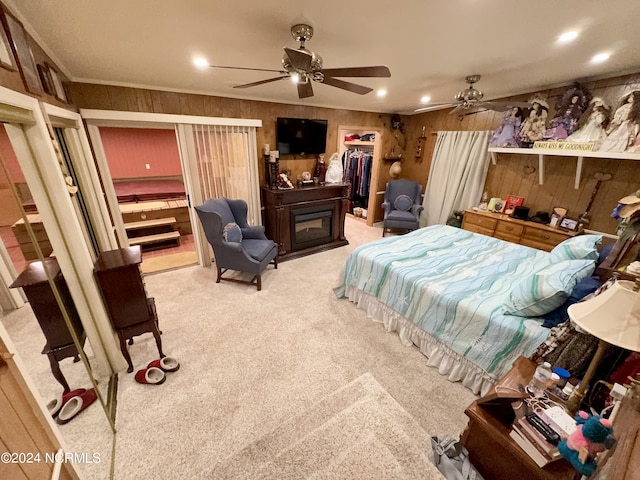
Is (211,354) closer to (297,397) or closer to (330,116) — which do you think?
(297,397)

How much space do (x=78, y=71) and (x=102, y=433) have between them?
9.84 feet

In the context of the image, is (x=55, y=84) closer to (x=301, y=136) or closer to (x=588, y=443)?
(x=301, y=136)

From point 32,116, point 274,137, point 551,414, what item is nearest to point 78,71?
point 32,116

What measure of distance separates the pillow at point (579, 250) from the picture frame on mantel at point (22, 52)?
3.71 meters

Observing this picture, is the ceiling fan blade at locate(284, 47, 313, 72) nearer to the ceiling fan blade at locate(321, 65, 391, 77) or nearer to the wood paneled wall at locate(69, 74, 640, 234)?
the ceiling fan blade at locate(321, 65, 391, 77)

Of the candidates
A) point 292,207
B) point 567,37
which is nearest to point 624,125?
point 567,37

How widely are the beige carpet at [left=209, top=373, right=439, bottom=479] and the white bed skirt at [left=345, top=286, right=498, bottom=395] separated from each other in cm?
55

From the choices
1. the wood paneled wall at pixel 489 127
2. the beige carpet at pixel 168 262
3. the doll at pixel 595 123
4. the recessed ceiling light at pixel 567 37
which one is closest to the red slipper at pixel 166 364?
the beige carpet at pixel 168 262

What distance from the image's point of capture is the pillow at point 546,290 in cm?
147

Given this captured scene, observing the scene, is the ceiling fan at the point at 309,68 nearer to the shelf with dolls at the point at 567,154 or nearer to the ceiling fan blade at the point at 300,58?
the ceiling fan blade at the point at 300,58

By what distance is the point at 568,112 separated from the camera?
2758 mm

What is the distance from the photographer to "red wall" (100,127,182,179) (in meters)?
4.77

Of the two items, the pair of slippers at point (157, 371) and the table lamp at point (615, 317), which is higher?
the table lamp at point (615, 317)

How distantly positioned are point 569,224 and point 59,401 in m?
5.07
